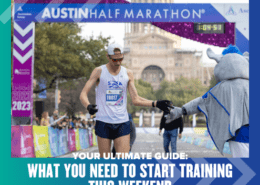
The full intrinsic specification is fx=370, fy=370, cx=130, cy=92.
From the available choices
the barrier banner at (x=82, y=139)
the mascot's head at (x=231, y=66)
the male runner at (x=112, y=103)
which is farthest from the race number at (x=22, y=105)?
the mascot's head at (x=231, y=66)

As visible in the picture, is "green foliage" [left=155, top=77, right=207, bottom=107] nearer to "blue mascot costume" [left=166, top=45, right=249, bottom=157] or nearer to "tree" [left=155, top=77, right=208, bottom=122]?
"tree" [left=155, top=77, right=208, bottom=122]

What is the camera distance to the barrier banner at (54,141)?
1067 centimetres

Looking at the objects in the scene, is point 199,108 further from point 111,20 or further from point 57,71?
point 57,71

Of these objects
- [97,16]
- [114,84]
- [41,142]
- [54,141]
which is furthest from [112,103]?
[54,141]

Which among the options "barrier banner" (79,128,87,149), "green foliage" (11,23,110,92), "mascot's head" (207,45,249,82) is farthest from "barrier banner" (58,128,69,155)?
"mascot's head" (207,45,249,82)

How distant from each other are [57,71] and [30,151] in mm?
11456

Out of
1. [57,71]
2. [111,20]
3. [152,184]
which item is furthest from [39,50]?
[152,184]

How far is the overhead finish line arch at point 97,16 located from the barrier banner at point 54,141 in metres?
0.89

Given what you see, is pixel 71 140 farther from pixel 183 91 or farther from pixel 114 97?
pixel 183 91

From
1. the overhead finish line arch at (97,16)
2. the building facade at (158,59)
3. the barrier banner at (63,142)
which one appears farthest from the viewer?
the building facade at (158,59)

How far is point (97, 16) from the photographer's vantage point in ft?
34.2

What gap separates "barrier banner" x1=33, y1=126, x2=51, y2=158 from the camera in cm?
948

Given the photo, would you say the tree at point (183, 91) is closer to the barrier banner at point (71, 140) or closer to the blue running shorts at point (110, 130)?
the barrier banner at point (71, 140)

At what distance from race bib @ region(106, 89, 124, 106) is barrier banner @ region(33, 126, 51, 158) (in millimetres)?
5738
